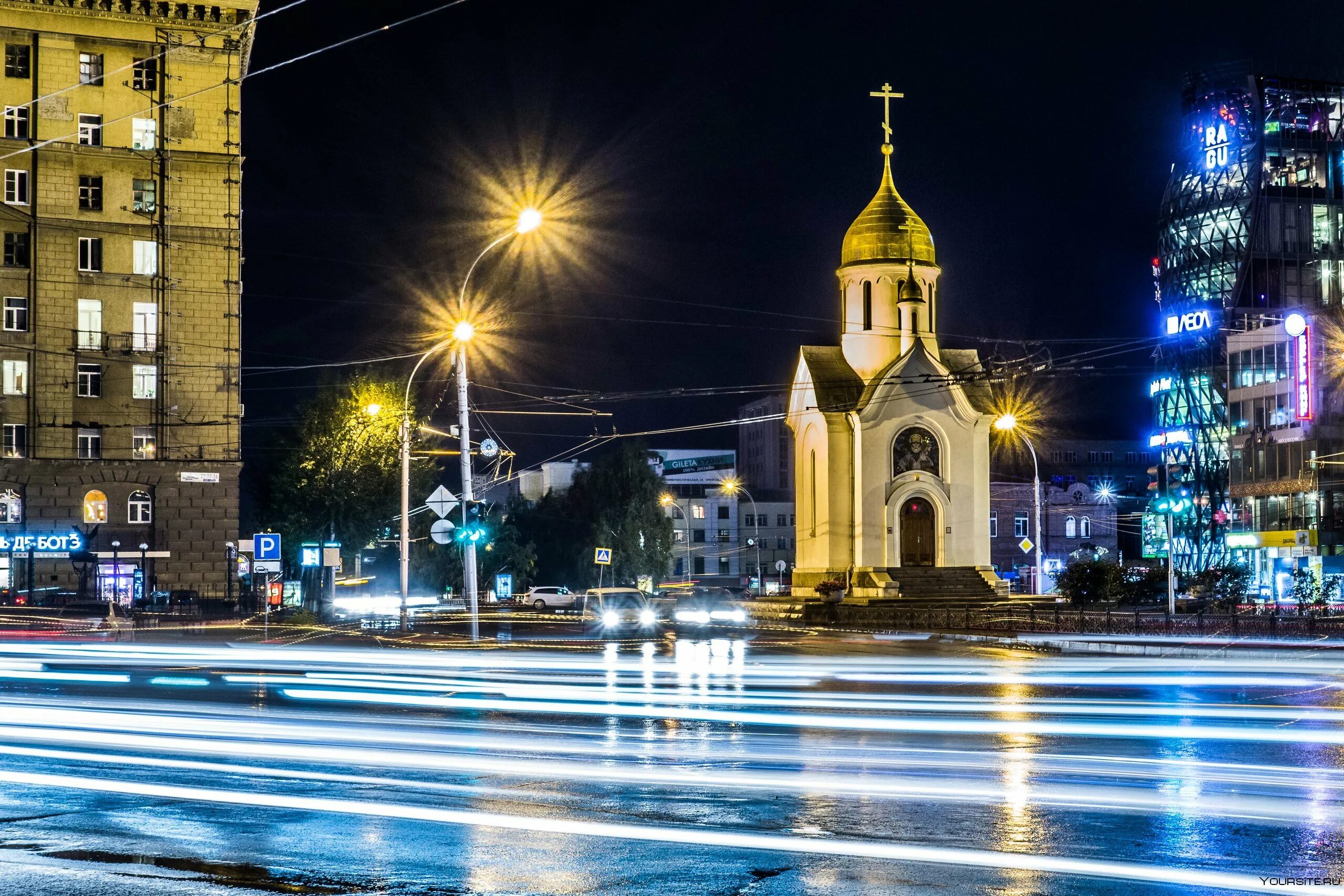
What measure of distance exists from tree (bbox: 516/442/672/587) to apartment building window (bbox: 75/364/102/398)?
36.9 meters

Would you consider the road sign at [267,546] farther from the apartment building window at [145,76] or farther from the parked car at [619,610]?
the apartment building window at [145,76]

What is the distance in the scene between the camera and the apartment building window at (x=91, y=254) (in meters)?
54.3

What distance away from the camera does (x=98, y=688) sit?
20.4m

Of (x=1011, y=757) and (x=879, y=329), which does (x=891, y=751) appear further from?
(x=879, y=329)

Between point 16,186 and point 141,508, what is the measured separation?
12300mm

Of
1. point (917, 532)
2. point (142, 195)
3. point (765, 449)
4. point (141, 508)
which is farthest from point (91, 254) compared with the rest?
point (765, 449)

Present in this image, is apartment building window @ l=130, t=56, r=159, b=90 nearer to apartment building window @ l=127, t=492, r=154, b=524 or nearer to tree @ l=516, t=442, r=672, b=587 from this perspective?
apartment building window @ l=127, t=492, r=154, b=524

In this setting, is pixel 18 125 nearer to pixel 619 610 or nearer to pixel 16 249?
pixel 16 249

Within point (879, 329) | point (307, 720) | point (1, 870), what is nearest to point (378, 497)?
point (879, 329)

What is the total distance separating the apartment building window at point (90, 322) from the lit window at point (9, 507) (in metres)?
5.83

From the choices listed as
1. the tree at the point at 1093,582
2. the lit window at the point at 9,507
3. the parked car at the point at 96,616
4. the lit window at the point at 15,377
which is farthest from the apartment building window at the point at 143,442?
the tree at the point at 1093,582

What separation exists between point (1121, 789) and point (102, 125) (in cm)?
4740

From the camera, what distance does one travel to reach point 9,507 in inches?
2064

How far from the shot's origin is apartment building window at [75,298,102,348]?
54188 millimetres
